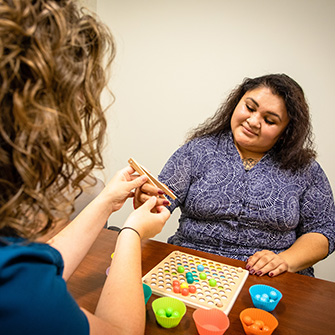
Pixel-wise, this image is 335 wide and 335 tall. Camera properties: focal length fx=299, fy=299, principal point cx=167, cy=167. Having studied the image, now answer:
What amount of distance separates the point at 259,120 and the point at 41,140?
1.13 meters

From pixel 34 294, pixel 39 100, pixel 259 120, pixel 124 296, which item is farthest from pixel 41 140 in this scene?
pixel 259 120

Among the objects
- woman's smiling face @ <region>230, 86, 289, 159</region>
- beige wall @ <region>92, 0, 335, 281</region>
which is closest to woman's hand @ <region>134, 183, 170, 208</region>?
woman's smiling face @ <region>230, 86, 289, 159</region>

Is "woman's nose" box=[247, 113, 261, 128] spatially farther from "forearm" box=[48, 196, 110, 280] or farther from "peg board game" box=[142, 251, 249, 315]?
"forearm" box=[48, 196, 110, 280]

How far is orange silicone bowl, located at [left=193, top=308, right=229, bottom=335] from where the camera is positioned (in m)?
0.68

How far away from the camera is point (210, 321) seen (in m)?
0.72

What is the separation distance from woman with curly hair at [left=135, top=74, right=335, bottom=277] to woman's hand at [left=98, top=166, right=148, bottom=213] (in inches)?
5.7

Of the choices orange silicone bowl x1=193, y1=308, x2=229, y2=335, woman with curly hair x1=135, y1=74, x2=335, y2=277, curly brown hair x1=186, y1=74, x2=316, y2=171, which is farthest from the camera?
curly brown hair x1=186, y1=74, x2=316, y2=171

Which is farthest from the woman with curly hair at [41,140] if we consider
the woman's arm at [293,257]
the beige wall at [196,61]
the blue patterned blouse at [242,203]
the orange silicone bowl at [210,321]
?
the beige wall at [196,61]

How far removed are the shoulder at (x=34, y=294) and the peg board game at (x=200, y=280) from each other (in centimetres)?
42

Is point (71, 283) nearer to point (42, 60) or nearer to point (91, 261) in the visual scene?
point (91, 261)

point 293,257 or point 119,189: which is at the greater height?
point 119,189

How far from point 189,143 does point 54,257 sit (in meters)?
1.11

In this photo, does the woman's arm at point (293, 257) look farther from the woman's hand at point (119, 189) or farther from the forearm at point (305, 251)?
the woman's hand at point (119, 189)

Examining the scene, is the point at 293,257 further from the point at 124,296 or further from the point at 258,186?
the point at 124,296
